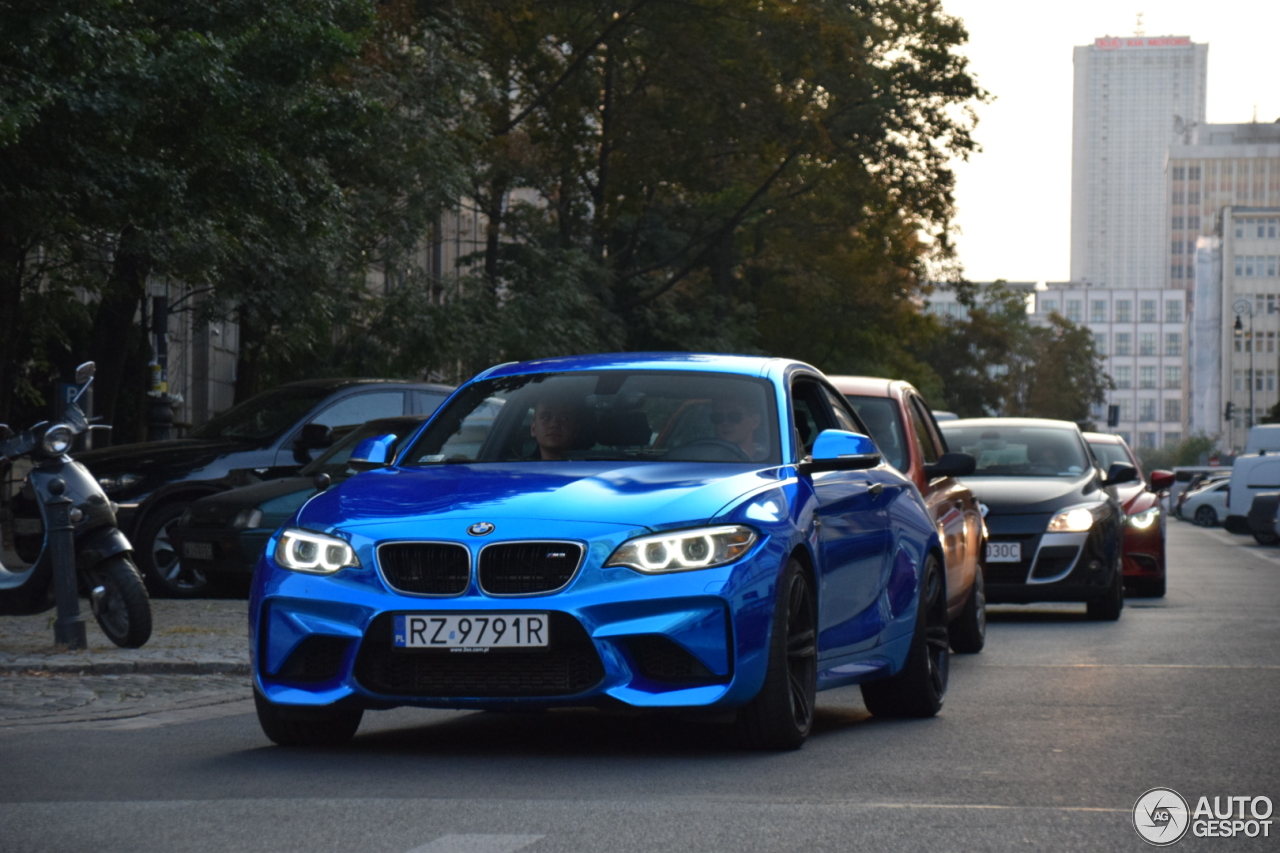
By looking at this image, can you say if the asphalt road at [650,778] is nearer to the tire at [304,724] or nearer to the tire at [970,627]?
the tire at [304,724]

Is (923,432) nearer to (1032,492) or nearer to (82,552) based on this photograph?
(1032,492)

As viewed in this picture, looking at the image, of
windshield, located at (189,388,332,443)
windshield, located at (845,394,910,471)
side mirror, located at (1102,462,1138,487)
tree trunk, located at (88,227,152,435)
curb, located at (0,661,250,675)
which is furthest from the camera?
tree trunk, located at (88,227,152,435)

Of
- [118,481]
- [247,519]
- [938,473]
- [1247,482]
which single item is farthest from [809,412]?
[1247,482]

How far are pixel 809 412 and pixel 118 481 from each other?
911 centimetres

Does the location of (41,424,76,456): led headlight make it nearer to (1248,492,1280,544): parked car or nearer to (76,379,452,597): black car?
(76,379,452,597): black car

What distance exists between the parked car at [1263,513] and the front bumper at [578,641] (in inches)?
1286

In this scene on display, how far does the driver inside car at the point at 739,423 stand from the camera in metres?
8.01

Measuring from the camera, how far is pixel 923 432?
42.6 ft

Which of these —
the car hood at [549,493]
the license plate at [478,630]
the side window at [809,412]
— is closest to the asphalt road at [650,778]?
the license plate at [478,630]

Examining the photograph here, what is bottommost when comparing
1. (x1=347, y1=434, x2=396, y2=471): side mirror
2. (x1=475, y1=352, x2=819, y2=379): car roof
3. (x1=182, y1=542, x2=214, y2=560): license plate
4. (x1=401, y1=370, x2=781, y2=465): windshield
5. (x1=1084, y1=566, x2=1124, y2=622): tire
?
(x1=1084, y1=566, x2=1124, y2=622): tire

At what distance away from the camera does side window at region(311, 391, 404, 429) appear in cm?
1750

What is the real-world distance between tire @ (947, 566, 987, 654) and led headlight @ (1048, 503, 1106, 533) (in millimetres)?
3047

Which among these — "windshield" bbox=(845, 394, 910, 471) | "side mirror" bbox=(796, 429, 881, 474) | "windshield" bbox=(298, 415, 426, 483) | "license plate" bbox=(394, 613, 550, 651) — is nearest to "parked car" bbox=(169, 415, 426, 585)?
"windshield" bbox=(298, 415, 426, 483)

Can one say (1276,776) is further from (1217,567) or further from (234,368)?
(234,368)
